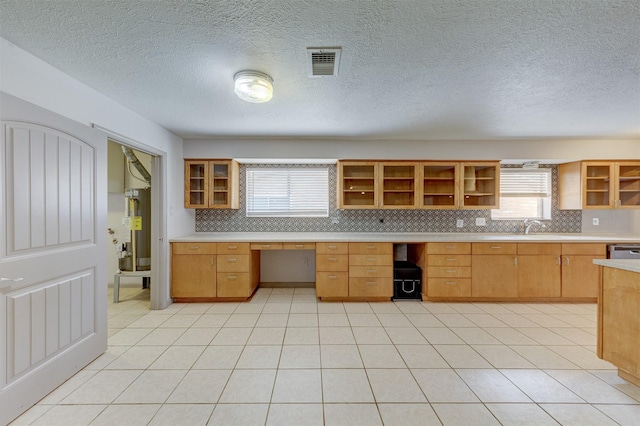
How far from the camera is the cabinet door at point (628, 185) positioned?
3793 millimetres

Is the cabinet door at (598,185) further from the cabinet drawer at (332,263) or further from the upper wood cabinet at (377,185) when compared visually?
the cabinet drawer at (332,263)

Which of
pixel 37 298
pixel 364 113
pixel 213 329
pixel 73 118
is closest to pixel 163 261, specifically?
pixel 213 329

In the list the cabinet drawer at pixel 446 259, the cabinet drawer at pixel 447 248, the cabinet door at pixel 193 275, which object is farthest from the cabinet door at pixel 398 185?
the cabinet door at pixel 193 275

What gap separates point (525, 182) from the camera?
13.9 feet

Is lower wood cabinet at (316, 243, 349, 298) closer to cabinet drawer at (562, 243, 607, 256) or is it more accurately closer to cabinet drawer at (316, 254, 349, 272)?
cabinet drawer at (316, 254, 349, 272)

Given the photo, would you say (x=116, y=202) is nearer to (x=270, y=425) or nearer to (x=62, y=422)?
(x=62, y=422)

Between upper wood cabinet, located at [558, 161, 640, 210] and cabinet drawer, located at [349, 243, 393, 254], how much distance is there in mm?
3011

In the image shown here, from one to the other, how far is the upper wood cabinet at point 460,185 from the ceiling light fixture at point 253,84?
108 inches

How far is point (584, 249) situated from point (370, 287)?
294cm

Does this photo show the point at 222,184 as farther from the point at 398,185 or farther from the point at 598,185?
the point at 598,185

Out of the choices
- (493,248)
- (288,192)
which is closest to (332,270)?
(288,192)

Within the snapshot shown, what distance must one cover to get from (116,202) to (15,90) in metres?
2.96

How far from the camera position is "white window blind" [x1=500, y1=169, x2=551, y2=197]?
4230 mm

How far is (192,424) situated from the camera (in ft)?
5.04
